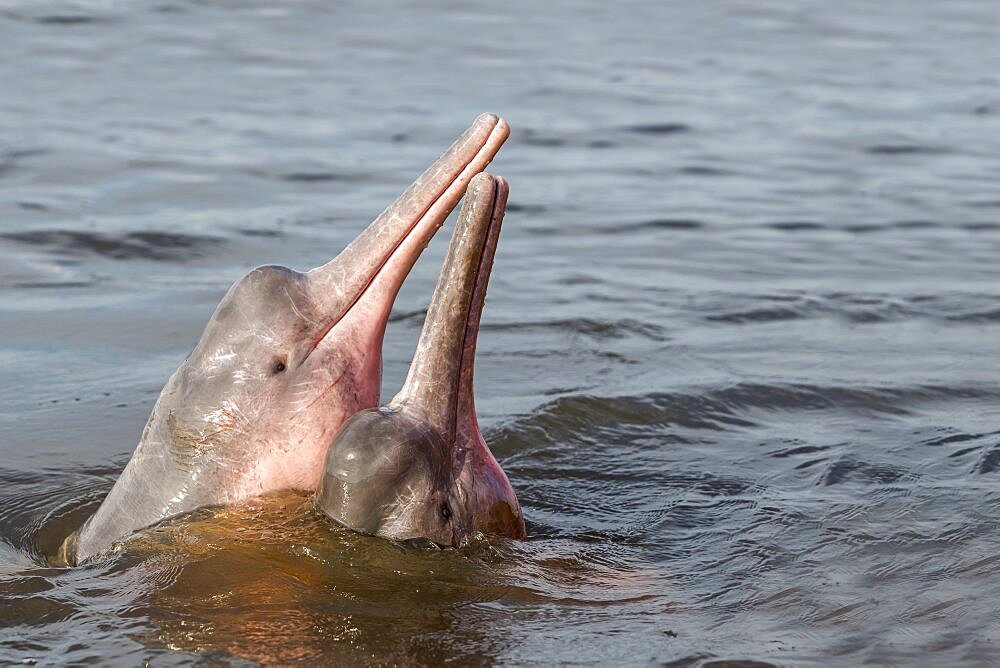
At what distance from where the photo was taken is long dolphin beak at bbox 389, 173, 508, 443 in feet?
17.9

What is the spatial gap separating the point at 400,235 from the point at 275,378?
0.70 metres

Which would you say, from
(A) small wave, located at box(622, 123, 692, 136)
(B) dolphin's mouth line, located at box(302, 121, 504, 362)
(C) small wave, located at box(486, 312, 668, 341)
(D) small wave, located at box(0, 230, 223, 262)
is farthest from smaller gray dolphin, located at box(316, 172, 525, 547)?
(A) small wave, located at box(622, 123, 692, 136)

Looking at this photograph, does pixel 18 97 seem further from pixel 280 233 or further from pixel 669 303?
pixel 669 303

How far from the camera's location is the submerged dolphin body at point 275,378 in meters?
5.80

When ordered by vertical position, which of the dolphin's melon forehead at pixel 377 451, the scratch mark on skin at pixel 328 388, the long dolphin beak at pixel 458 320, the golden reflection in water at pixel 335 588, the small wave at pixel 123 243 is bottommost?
the small wave at pixel 123 243

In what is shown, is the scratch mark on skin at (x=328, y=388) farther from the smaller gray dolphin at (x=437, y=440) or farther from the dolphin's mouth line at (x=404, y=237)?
the smaller gray dolphin at (x=437, y=440)

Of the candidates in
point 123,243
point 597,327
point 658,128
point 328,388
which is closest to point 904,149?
point 658,128

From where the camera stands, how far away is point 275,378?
582cm

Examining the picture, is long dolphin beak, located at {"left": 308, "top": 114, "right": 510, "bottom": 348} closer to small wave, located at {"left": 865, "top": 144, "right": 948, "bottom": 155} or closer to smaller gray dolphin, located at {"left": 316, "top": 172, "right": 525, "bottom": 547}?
smaller gray dolphin, located at {"left": 316, "top": 172, "right": 525, "bottom": 547}

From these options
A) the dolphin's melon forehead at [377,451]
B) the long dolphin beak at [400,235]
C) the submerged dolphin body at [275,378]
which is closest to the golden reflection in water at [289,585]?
the submerged dolphin body at [275,378]

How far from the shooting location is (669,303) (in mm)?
10312

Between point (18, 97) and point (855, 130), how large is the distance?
8.28 metres

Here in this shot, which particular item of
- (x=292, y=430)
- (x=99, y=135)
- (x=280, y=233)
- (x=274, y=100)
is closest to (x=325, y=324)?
(x=292, y=430)

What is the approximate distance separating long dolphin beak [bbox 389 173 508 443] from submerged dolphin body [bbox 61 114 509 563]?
262 millimetres
